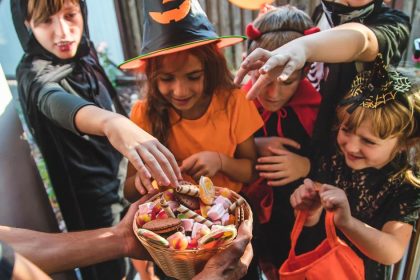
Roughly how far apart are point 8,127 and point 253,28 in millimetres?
933

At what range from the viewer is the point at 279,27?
3.88 ft

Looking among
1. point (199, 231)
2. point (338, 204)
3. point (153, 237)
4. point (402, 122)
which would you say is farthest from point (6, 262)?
point (402, 122)

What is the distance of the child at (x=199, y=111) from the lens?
1132 mm

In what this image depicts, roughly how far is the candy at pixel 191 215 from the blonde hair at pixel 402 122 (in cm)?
54

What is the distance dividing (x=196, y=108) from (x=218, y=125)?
0.37 feet

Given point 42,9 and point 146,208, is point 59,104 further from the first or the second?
point 146,208

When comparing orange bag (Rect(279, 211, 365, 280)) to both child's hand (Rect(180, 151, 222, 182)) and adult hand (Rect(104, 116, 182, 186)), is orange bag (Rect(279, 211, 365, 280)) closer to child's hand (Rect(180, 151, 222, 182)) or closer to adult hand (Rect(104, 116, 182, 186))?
child's hand (Rect(180, 151, 222, 182))

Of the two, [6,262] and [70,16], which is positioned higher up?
[70,16]

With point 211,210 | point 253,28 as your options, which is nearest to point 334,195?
point 211,210

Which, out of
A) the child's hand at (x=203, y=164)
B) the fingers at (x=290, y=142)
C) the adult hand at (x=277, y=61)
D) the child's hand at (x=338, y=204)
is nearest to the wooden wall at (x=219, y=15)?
the fingers at (x=290, y=142)

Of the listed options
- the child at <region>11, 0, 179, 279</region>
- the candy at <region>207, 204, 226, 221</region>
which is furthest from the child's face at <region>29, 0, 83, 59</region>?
the candy at <region>207, 204, 226, 221</region>

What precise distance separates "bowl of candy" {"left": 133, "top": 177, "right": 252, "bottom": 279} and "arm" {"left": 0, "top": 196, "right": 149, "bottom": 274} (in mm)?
153

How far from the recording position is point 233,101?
124 cm

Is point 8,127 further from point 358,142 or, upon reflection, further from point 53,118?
point 358,142
